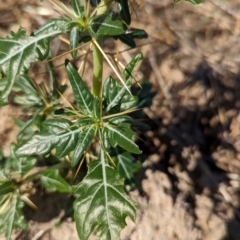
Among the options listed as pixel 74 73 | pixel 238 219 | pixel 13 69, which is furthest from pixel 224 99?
pixel 13 69

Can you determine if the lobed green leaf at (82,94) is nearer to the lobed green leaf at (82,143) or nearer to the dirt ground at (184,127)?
the lobed green leaf at (82,143)

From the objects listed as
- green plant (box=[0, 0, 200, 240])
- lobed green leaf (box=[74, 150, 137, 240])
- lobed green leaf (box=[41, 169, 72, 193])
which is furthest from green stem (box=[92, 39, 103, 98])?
lobed green leaf (box=[41, 169, 72, 193])

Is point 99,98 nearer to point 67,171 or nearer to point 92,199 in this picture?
point 92,199

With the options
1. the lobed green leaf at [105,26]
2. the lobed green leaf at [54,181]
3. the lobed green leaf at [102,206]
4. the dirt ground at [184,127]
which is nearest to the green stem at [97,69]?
the lobed green leaf at [105,26]

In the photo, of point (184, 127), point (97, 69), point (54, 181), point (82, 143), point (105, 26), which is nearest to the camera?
point (105, 26)

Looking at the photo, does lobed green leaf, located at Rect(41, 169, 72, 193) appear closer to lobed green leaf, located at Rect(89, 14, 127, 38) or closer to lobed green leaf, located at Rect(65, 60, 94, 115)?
lobed green leaf, located at Rect(65, 60, 94, 115)

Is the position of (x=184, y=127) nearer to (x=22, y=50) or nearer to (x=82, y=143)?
(x=82, y=143)

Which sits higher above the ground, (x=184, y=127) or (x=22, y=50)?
(x=22, y=50)

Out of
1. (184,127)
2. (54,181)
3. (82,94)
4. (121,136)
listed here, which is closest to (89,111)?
(82,94)
